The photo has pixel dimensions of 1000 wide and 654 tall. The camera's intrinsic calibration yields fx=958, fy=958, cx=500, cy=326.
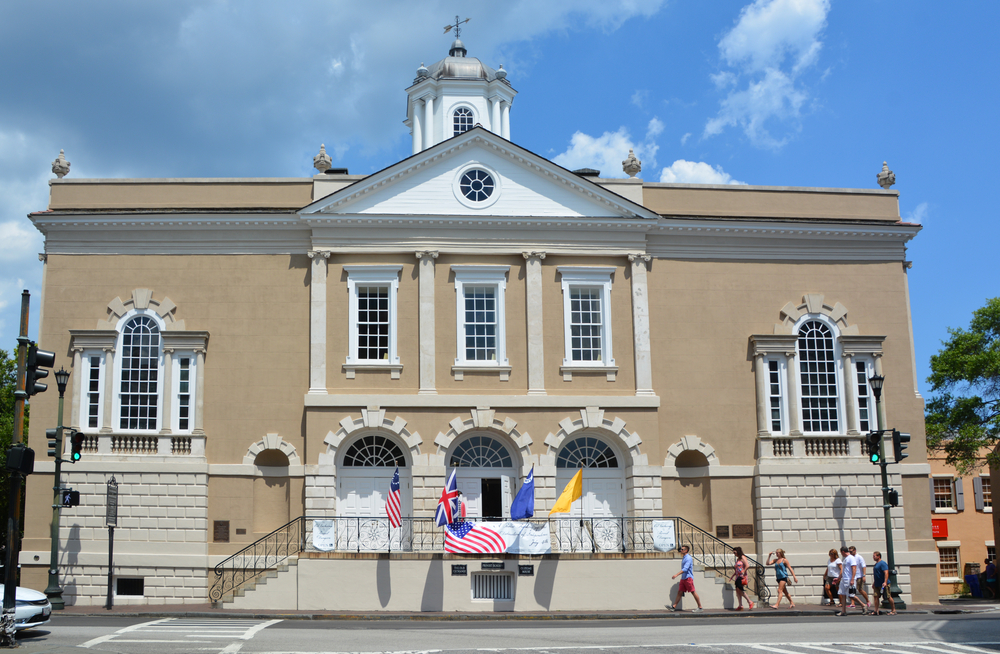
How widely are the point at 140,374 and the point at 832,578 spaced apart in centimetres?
1944

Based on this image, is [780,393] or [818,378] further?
[818,378]

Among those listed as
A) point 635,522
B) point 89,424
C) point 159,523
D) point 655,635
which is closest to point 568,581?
point 635,522

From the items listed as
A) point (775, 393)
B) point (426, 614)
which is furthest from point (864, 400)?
point (426, 614)

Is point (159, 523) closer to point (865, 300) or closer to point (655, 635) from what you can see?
point (655, 635)

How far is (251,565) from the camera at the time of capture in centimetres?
2512

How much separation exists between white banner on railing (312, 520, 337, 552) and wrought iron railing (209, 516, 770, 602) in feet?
0.08

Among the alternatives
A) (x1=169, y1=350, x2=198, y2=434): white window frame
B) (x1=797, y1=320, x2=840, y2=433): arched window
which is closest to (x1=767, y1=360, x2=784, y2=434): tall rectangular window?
(x1=797, y1=320, x2=840, y2=433): arched window

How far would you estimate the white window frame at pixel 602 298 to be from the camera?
1073 inches

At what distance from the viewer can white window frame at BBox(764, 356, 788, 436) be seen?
27516 millimetres

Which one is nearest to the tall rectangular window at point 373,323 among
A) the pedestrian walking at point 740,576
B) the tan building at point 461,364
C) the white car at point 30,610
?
the tan building at point 461,364

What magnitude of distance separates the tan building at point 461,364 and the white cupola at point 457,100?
790 cm

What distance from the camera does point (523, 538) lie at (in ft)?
79.8

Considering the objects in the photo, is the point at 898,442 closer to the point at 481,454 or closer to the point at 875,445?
the point at 875,445

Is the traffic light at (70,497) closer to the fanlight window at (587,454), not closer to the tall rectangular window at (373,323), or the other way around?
the tall rectangular window at (373,323)
